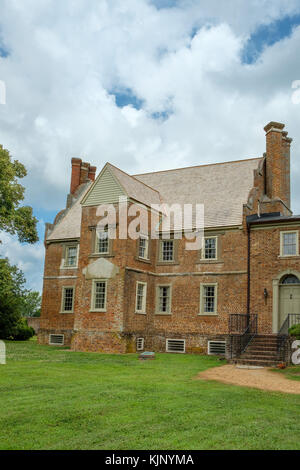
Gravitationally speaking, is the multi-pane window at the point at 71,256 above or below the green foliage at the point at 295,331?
above

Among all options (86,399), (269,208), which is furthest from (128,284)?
(86,399)

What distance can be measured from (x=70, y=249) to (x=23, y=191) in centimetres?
496

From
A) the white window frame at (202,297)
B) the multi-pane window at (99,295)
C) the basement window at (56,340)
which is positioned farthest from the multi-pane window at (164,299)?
the basement window at (56,340)

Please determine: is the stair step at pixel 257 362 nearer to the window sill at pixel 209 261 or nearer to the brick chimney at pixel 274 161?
the window sill at pixel 209 261

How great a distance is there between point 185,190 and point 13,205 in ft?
35.5

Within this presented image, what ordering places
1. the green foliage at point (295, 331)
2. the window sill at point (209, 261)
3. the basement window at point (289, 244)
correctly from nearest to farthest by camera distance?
1. the green foliage at point (295, 331)
2. the basement window at point (289, 244)
3. the window sill at point (209, 261)

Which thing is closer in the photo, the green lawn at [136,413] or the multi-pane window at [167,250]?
the green lawn at [136,413]

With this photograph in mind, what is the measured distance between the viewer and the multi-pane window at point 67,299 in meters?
30.2

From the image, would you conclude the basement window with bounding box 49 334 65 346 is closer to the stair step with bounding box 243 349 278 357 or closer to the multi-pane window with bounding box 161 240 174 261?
the multi-pane window with bounding box 161 240 174 261

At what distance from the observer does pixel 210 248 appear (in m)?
25.9

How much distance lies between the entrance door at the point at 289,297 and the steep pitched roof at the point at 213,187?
13.5 ft

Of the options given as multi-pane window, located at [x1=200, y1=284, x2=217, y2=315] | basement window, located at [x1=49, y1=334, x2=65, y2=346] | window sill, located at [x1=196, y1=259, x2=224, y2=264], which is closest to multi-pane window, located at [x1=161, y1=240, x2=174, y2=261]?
window sill, located at [x1=196, y1=259, x2=224, y2=264]

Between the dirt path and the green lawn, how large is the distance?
85cm

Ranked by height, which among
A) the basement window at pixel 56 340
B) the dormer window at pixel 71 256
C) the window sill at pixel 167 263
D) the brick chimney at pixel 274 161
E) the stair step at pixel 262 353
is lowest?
the basement window at pixel 56 340
